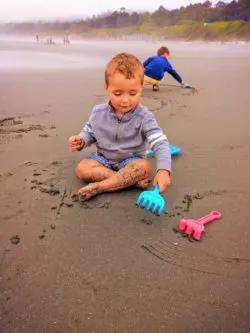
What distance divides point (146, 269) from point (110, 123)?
3.88 feet

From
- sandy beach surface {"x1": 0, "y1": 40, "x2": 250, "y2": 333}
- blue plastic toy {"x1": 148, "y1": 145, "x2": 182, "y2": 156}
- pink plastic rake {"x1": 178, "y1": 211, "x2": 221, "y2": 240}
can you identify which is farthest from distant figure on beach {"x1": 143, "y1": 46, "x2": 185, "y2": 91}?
pink plastic rake {"x1": 178, "y1": 211, "x2": 221, "y2": 240}

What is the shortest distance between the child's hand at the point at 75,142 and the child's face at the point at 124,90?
1.20ft

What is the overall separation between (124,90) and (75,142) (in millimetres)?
525

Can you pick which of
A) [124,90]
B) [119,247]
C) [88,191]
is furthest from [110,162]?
[119,247]

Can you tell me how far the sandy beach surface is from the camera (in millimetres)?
1383

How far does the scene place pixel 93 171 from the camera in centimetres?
246

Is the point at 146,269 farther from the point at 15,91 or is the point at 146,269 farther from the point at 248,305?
the point at 15,91

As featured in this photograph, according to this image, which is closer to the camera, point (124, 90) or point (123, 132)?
point (124, 90)

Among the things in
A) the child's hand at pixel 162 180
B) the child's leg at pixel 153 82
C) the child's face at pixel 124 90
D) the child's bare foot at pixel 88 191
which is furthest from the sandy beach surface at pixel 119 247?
the child's leg at pixel 153 82

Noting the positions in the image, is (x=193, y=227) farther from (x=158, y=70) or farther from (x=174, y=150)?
(x=158, y=70)

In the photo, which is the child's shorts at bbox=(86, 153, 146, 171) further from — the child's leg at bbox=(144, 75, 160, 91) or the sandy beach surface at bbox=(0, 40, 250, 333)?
the child's leg at bbox=(144, 75, 160, 91)

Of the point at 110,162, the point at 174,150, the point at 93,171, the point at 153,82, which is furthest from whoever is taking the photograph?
the point at 153,82

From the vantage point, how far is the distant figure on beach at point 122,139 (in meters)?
2.22

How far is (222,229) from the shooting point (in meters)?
1.97
